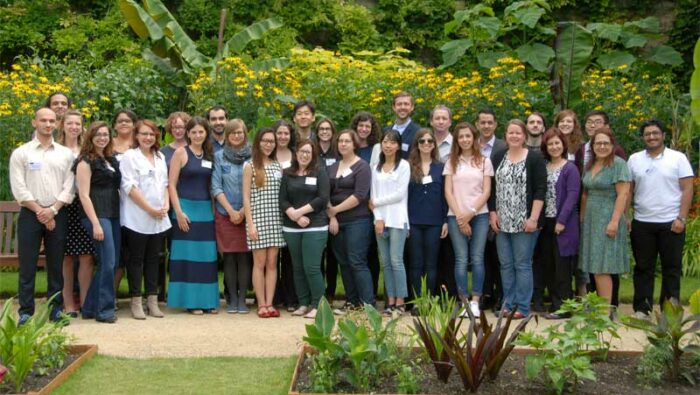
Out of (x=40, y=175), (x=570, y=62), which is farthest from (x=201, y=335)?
(x=570, y=62)

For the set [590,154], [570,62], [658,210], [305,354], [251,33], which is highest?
[251,33]

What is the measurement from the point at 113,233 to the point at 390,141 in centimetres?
262

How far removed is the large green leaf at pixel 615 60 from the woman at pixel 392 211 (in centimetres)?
701

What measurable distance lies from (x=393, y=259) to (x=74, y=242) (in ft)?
9.42

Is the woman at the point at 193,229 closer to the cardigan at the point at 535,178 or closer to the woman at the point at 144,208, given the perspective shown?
the woman at the point at 144,208

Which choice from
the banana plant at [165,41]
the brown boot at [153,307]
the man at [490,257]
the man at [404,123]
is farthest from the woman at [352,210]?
the banana plant at [165,41]

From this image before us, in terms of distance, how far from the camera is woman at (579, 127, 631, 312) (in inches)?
320

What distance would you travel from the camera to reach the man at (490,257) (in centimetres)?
880

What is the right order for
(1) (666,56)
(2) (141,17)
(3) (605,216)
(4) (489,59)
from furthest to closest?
(1) (666,56), (4) (489,59), (2) (141,17), (3) (605,216)

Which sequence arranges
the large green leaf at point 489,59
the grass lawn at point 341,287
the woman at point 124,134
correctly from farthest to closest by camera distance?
the large green leaf at point 489,59 < the grass lawn at point 341,287 < the woman at point 124,134

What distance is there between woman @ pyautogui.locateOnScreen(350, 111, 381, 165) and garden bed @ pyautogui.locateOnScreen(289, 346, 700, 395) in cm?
310

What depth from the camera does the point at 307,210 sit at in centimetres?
833

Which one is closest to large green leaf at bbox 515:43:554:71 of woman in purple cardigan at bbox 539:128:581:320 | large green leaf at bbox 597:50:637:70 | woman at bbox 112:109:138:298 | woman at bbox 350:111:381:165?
large green leaf at bbox 597:50:637:70

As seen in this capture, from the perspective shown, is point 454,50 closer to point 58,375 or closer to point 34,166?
point 34,166
